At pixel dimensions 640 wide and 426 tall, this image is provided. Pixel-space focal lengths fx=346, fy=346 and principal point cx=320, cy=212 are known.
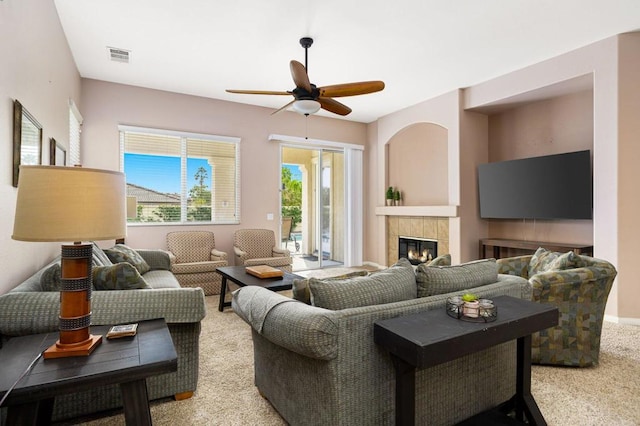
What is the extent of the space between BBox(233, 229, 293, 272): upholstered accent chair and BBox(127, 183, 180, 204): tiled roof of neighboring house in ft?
3.73

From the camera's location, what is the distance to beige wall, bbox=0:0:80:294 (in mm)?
1921

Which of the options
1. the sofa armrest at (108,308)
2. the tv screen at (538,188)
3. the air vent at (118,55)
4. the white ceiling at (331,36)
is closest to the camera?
the sofa armrest at (108,308)

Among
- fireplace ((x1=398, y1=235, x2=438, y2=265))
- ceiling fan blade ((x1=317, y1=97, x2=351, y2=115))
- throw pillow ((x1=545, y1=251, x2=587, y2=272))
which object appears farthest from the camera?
fireplace ((x1=398, y1=235, x2=438, y2=265))

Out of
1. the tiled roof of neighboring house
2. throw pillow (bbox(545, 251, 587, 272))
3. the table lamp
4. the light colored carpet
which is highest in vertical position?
the tiled roof of neighboring house

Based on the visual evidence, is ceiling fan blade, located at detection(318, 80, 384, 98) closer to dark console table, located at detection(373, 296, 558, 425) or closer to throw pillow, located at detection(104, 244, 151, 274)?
dark console table, located at detection(373, 296, 558, 425)

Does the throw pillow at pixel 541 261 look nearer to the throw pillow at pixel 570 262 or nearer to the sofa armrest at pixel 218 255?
the throw pillow at pixel 570 262

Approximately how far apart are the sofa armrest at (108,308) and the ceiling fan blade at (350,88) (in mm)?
2247

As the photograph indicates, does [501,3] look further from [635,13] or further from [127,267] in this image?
[127,267]

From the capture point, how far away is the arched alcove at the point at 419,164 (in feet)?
Answer: 19.5

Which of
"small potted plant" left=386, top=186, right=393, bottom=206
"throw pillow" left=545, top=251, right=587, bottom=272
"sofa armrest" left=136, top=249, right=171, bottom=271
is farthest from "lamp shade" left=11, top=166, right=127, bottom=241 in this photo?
"small potted plant" left=386, top=186, right=393, bottom=206

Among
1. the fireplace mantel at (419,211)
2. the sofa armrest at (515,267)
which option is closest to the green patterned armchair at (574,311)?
the sofa armrest at (515,267)

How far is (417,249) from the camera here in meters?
6.16

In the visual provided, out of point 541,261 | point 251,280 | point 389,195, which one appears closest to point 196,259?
point 251,280

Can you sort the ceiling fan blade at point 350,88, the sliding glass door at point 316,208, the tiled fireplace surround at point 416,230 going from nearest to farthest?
1. the ceiling fan blade at point 350,88
2. the tiled fireplace surround at point 416,230
3. the sliding glass door at point 316,208
